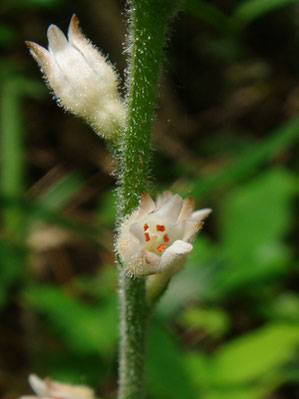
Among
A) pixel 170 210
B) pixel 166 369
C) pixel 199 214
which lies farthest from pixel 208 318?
pixel 170 210

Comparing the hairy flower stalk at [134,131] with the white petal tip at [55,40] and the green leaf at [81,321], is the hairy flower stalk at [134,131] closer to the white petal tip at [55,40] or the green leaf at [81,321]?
the white petal tip at [55,40]

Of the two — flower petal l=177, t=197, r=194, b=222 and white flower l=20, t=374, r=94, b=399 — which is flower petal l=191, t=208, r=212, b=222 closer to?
flower petal l=177, t=197, r=194, b=222

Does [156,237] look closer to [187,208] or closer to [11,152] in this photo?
[187,208]

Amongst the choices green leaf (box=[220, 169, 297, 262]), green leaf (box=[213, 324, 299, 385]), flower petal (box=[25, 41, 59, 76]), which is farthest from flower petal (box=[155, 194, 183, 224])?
green leaf (box=[220, 169, 297, 262])

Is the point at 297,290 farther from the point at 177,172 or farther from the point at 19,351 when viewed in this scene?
the point at 19,351

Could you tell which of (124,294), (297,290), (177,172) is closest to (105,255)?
(177,172)

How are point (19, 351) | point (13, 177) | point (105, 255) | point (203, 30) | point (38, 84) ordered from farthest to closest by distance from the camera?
point (203, 30) < point (38, 84) < point (105, 255) < point (13, 177) < point (19, 351)
